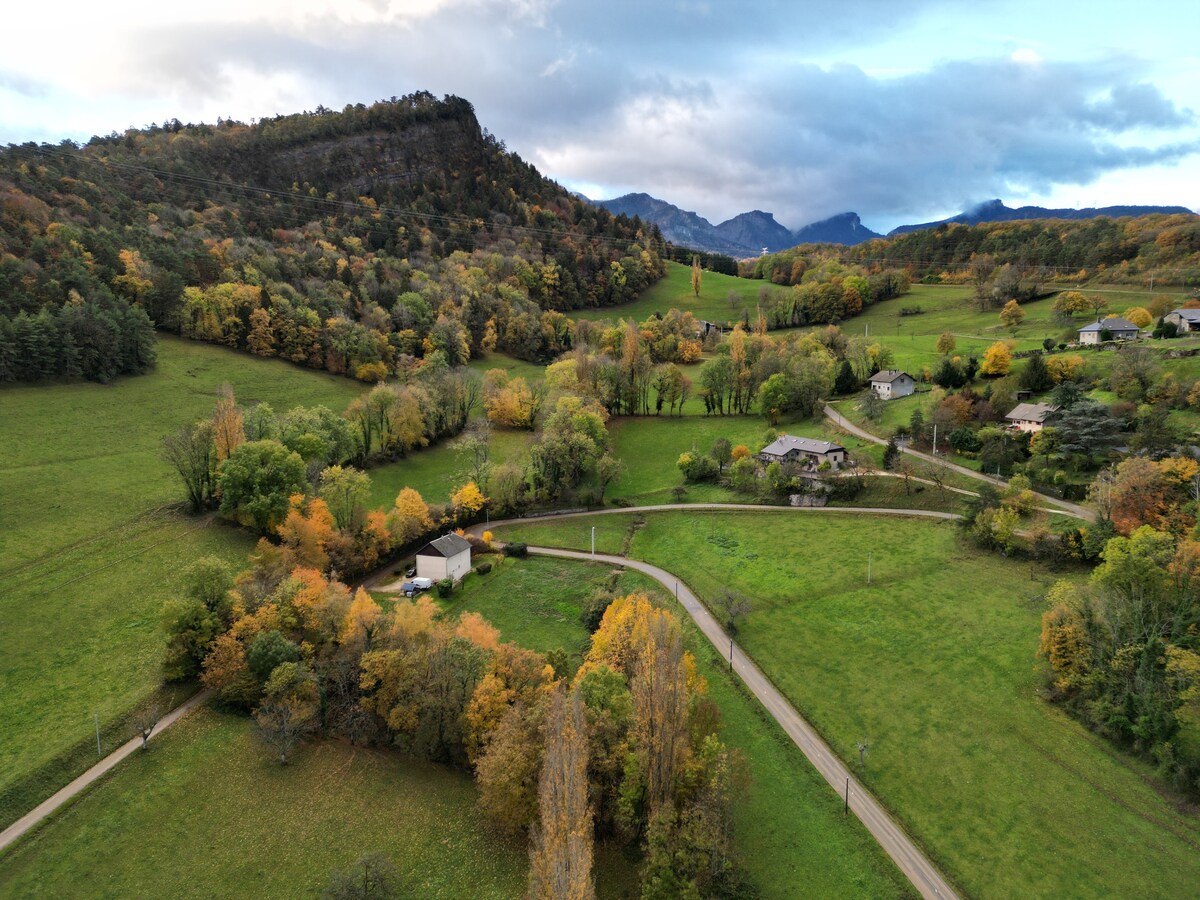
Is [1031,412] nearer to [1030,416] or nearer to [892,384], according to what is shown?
[1030,416]

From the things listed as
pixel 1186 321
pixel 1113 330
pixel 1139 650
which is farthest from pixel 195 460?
pixel 1186 321

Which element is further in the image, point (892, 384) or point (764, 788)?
point (892, 384)

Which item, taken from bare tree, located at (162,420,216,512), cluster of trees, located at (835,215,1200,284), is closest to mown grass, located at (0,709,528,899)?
bare tree, located at (162,420,216,512)

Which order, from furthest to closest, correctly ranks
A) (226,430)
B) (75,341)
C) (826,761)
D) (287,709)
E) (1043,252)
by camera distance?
1. (1043,252)
2. (75,341)
3. (226,430)
4. (826,761)
5. (287,709)

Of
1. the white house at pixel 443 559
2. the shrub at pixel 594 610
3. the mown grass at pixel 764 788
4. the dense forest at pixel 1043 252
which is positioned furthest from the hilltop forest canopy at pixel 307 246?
the shrub at pixel 594 610

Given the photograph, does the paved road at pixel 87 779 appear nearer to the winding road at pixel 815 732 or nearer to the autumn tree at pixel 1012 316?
the winding road at pixel 815 732

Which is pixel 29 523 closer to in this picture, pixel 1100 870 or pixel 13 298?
pixel 13 298
